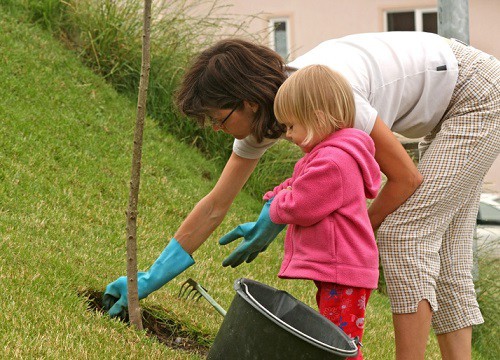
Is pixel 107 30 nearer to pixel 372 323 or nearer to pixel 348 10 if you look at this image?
pixel 372 323

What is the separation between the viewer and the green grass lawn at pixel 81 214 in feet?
13.0

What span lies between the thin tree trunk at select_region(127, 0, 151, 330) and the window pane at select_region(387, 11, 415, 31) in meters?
16.0

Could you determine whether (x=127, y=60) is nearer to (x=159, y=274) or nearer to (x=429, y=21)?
(x=159, y=274)

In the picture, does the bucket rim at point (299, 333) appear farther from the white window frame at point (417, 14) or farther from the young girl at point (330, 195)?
the white window frame at point (417, 14)

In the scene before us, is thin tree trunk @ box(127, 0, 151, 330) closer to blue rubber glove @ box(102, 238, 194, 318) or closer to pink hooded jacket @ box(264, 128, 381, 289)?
blue rubber glove @ box(102, 238, 194, 318)

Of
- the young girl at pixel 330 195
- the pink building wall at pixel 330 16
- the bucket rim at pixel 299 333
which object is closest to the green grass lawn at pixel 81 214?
the bucket rim at pixel 299 333

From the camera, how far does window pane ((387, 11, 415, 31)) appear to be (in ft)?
63.6

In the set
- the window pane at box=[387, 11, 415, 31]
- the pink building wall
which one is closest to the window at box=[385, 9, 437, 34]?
the window pane at box=[387, 11, 415, 31]

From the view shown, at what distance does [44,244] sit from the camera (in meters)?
4.91

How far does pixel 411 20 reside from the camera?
19406 millimetres

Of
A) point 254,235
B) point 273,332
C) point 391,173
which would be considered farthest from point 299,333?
point 254,235

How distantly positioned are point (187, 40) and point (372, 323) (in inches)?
154

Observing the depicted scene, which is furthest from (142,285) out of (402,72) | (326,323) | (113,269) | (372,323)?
(372,323)

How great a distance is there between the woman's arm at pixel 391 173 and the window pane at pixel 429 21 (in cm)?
1592
